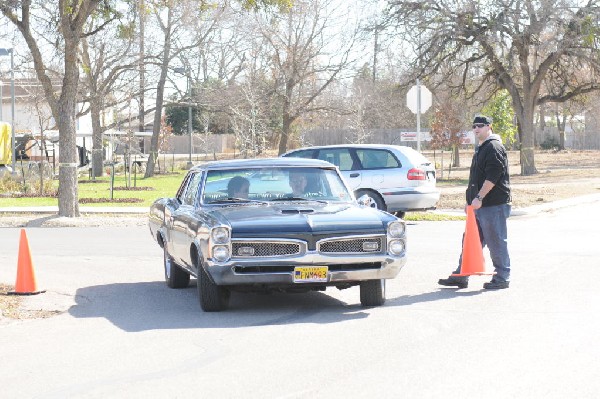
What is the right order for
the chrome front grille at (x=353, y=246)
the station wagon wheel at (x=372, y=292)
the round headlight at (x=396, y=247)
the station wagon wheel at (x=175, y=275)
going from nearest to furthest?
1. the chrome front grille at (x=353, y=246)
2. the round headlight at (x=396, y=247)
3. the station wagon wheel at (x=372, y=292)
4. the station wagon wheel at (x=175, y=275)

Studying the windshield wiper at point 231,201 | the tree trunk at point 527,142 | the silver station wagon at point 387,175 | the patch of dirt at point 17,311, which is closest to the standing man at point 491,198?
the windshield wiper at point 231,201

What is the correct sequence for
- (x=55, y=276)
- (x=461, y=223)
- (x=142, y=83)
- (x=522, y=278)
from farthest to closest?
(x=142, y=83)
(x=461, y=223)
(x=55, y=276)
(x=522, y=278)

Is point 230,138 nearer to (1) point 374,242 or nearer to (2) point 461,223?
(2) point 461,223

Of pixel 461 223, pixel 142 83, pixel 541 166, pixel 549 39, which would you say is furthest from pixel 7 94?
pixel 461 223

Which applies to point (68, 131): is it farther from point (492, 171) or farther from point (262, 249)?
point (262, 249)

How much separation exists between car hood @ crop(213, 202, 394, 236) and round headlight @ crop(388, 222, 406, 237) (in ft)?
0.27

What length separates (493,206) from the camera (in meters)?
12.5

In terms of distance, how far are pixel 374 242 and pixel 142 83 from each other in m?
39.2

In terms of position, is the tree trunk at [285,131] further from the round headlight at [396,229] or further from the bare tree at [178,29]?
the round headlight at [396,229]

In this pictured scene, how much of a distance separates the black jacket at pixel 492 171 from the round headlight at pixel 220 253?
354 cm

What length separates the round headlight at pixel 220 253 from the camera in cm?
1036

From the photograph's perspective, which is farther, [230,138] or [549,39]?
[230,138]

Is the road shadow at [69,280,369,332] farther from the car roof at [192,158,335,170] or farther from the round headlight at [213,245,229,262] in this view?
the car roof at [192,158,335,170]

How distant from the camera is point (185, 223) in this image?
1160 cm
